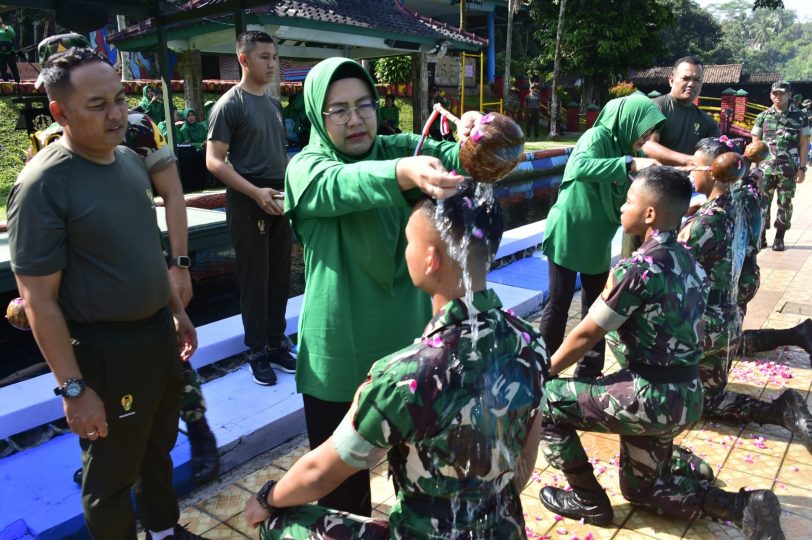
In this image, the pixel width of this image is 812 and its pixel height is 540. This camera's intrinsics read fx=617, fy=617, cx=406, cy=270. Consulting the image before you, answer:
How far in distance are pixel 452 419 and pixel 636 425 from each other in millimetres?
1475

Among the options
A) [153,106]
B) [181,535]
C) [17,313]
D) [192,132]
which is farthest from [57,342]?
[153,106]

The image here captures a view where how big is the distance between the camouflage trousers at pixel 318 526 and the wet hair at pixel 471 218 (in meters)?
0.86

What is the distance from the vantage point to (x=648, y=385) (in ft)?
9.20

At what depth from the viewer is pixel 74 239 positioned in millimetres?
2125

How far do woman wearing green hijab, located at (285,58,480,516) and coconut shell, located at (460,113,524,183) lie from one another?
0.49 metres

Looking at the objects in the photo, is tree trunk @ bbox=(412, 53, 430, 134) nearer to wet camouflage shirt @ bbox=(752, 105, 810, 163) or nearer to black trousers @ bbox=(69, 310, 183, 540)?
wet camouflage shirt @ bbox=(752, 105, 810, 163)

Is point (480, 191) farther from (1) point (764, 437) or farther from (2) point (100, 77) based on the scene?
(1) point (764, 437)

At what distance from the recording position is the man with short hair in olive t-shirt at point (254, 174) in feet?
12.9

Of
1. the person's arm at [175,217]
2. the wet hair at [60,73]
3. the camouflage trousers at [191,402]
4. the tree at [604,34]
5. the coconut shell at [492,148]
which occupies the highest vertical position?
the tree at [604,34]

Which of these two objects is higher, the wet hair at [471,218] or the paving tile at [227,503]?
the wet hair at [471,218]

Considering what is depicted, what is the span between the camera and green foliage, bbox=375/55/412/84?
22.8 meters

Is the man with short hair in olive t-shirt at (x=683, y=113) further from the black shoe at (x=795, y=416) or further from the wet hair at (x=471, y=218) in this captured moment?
the wet hair at (x=471, y=218)

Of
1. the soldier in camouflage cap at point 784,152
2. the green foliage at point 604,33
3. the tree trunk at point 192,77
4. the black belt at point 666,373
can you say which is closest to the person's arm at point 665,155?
the black belt at point 666,373

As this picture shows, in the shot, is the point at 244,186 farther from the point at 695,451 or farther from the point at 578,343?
the point at 695,451
